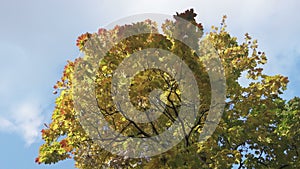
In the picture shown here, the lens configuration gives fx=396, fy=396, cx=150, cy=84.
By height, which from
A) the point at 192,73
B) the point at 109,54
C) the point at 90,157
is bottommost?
the point at 90,157

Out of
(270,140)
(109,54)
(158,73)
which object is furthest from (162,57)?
(270,140)

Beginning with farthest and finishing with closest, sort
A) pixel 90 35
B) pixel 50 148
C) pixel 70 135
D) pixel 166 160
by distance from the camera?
pixel 50 148 → pixel 70 135 → pixel 90 35 → pixel 166 160

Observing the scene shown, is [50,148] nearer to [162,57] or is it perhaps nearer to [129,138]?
[129,138]

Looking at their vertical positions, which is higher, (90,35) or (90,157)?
(90,35)

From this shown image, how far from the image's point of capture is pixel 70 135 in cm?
1556

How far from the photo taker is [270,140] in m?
20.0

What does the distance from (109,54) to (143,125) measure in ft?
11.0

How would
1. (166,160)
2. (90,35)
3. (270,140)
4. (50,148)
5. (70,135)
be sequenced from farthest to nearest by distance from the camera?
(270,140), (50,148), (70,135), (90,35), (166,160)

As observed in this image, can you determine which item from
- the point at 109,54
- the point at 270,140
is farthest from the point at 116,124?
the point at 270,140

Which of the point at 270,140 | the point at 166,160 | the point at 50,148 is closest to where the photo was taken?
the point at 166,160

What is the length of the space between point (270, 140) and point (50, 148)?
1078cm

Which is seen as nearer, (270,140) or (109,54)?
(109,54)

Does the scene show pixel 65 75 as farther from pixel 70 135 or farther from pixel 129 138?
pixel 129 138

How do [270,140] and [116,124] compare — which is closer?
[116,124]
